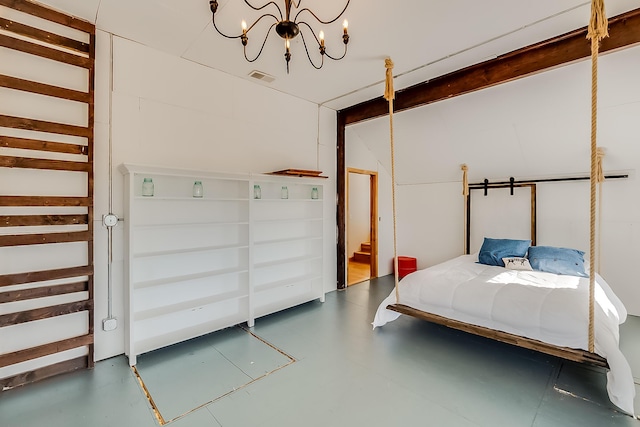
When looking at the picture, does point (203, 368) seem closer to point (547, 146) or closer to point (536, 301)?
point (536, 301)

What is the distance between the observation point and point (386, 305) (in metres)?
3.32

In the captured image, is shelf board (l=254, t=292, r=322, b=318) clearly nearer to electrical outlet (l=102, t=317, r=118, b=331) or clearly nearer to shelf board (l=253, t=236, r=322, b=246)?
shelf board (l=253, t=236, r=322, b=246)

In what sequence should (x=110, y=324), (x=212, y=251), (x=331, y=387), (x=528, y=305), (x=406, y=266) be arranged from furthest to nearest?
(x=406, y=266)
(x=212, y=251)
(x=110, y=324)
(x=528, y=305)
(x=331, y=387)

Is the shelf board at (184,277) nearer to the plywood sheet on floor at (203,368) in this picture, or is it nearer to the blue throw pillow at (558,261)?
the plywood sheet on floor at (203,368)

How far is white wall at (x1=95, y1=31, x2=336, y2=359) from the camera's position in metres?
2.69

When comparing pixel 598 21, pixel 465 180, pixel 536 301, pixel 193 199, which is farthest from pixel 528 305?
pixel 193 199

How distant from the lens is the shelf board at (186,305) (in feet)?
9.04

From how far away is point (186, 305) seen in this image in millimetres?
3008

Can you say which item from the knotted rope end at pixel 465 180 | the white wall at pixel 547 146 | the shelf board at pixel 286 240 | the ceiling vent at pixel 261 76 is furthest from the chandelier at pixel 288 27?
the knotted rope end at pixel 465 180

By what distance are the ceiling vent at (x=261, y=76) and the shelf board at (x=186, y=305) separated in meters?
2.56

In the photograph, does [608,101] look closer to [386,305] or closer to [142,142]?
[386,305]

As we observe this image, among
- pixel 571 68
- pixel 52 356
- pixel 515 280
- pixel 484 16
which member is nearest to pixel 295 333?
pixel 52 356

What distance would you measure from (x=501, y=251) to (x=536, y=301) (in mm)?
1703

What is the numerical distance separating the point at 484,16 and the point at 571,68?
136 centimetres
